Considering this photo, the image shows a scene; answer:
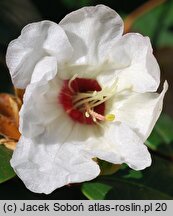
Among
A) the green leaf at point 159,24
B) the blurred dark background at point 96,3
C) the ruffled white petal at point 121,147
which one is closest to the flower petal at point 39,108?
the ruffled white petal at point 121,147

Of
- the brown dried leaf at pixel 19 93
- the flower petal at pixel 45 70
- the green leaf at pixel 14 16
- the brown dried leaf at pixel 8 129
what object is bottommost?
the green leaf at pixel 14 16

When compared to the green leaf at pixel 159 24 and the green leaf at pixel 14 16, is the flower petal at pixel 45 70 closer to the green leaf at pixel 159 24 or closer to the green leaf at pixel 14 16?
the green leaf at pixel 14 16

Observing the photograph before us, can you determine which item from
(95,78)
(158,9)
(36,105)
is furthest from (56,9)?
(36,105)

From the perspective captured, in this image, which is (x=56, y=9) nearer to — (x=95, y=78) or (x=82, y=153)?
(x=95, y=78)

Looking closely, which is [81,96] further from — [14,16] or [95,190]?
[14,16]

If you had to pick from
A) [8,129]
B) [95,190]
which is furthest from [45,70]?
[95,190]

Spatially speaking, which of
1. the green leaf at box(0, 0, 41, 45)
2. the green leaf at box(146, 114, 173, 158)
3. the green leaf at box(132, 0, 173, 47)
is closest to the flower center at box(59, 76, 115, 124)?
the green leaf at box(146, 114, 173, 158)
